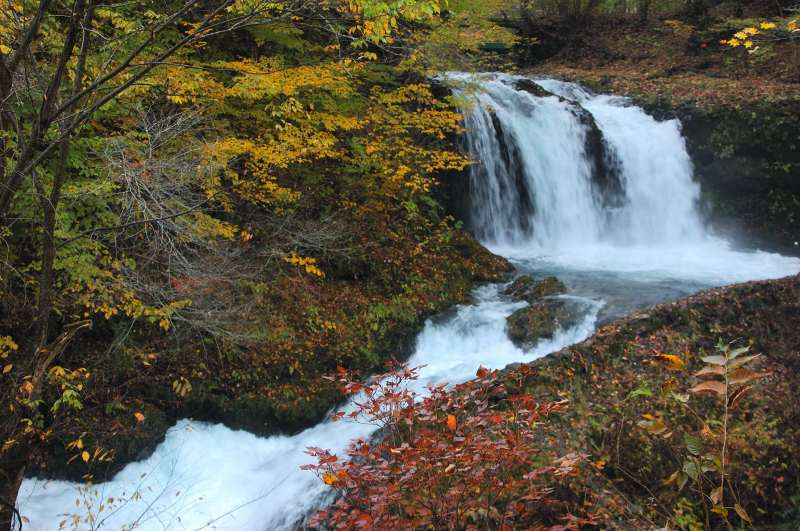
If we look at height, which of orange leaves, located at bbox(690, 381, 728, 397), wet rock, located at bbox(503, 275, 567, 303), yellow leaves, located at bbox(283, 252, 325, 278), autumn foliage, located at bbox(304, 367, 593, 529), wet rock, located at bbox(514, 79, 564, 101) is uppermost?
wet rock, located at bbox(514, 79, 564, 101)

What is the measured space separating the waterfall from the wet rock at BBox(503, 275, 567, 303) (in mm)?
2920

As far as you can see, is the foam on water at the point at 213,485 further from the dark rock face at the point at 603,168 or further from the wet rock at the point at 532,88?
the wet rock at the point at 532,88

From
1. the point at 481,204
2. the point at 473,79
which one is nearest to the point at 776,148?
the point at 481,204

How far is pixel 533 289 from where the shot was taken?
9.49 meters

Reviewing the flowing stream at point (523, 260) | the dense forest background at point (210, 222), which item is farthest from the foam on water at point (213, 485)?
the dense forest background at point (210, 222)

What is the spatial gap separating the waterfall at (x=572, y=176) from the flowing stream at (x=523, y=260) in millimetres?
32

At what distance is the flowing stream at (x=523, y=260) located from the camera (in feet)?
18.9

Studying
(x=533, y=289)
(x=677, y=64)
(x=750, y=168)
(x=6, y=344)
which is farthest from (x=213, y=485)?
(x=677, y=64)

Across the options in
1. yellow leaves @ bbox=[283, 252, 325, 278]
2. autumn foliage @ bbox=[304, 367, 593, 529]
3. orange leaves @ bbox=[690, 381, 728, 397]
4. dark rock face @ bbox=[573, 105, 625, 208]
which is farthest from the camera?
dark rock face @ bbox=[573, 105, 625, 208]

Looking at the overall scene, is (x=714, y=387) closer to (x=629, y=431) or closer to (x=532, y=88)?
(x=629, y=431)

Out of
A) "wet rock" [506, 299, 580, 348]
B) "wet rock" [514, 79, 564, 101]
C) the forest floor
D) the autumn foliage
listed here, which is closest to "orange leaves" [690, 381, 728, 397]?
the autumn foliage

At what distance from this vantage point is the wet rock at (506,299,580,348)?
26.6 feet

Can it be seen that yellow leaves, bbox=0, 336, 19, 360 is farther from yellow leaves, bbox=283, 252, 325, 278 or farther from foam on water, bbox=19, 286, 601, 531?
yellow leaves, bbox=283, 252, 325, 278

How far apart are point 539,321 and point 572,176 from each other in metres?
6.32
